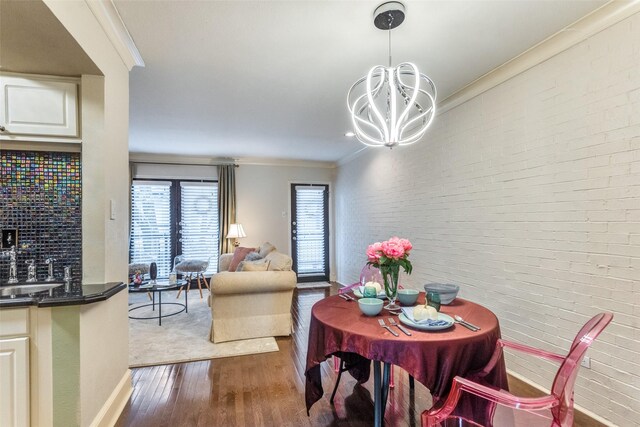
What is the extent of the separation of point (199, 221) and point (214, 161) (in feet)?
4.18

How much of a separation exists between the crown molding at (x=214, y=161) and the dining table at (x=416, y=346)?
203 inches

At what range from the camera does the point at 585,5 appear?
6.28 ft

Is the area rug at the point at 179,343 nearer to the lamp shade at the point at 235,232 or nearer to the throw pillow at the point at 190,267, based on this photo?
the throw pillow at the point at 190,267

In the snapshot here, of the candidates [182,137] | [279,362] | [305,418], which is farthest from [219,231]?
[305,418]

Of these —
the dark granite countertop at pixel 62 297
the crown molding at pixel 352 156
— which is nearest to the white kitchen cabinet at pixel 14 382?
the dark granite countertop at pixel 62 297

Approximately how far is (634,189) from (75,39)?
3.25m

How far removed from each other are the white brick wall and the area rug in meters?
2.30

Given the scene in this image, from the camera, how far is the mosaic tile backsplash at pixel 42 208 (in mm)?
2008

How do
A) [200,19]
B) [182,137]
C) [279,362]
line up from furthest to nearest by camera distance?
[182,137], [279,362], [200,19]

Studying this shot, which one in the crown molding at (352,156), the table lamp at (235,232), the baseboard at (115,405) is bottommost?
the baseboard at (115,405)

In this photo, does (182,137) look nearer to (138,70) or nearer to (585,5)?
(138,70)

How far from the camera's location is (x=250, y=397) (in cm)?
234

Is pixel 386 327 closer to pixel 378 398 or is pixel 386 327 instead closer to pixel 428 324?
pixel 428 324

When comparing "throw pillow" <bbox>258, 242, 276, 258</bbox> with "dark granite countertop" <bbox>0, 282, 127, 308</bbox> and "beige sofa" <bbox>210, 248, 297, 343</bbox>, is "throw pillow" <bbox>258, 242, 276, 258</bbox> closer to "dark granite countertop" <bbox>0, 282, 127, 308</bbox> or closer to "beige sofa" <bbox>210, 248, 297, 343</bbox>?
"beige sofa" <bbox>210, 248, 297, 343</bbox>
